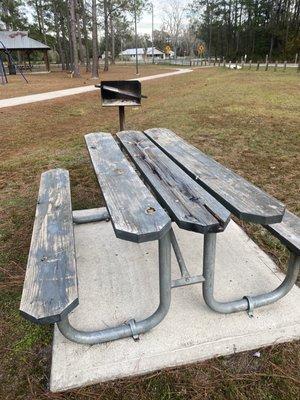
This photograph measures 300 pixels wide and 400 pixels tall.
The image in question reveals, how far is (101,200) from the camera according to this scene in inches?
141

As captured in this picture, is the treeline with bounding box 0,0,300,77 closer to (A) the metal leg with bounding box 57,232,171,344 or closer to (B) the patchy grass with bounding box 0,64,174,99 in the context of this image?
(B) the patchy grass with bounding box 0,64,174,99

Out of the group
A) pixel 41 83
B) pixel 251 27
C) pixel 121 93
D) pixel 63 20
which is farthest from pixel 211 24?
pixel 121 93

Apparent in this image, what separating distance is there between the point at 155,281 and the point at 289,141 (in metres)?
4.36

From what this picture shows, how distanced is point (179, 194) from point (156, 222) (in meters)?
0.38

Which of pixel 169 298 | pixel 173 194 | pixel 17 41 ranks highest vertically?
pixel 17 41

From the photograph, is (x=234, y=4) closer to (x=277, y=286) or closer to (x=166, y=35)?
(x=166, y=35)

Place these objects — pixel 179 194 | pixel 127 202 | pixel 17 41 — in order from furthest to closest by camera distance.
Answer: pixel 17 41 < pixel 179 194 < pixel 127 202

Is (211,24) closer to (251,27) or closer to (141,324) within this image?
(251,27)

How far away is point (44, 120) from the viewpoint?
8352mm

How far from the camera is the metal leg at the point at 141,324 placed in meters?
1.70

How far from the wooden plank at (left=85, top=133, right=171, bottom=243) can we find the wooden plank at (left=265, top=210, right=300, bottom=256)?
2.23 ft

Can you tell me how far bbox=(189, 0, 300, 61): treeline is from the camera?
145ft

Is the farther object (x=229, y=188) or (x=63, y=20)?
(x=63, y=20)

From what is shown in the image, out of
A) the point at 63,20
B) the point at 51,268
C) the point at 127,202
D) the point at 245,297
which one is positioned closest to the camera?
the point at 51,268
